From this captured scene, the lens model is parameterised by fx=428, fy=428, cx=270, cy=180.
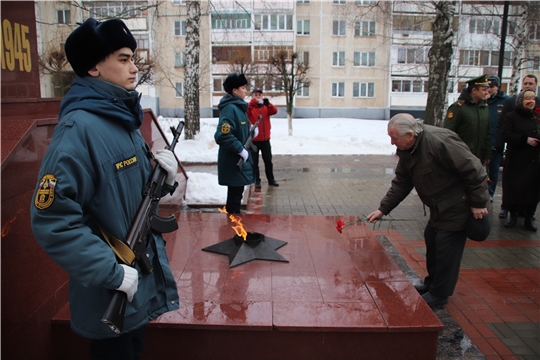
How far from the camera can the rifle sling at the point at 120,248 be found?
183cm

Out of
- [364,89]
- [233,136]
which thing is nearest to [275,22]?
[364,89]

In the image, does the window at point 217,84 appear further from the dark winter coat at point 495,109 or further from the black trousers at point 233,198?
the black trousers at point 233,198

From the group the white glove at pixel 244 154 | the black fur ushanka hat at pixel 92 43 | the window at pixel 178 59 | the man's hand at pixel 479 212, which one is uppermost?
the window at pixel 178 59

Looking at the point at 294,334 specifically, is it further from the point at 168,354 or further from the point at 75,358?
the point at 75,358

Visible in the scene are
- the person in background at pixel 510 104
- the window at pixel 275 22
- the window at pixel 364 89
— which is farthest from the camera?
the window at pixel 364 89

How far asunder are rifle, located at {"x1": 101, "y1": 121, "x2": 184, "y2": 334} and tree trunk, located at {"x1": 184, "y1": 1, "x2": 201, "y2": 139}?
13.5m

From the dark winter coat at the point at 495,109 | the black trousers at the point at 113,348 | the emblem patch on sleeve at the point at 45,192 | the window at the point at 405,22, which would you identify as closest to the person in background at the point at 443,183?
the black trousers at the point at 113,348

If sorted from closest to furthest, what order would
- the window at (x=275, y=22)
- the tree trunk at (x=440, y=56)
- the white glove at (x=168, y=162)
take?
the white glove at (x=168, y=162), the tree trunk at (x=440, y=56), the window at (x=275, y=22)

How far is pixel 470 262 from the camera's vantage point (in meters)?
4.79

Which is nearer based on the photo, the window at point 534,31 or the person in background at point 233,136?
the person in background at point 233,136

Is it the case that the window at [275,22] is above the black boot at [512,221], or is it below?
above

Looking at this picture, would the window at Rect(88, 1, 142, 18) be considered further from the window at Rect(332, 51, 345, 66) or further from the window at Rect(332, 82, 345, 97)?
the window at Rect(332, 82, 345, 97)

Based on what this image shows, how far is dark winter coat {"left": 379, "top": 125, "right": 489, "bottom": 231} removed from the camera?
336cm

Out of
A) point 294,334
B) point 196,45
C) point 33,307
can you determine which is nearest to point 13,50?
point 33,307
